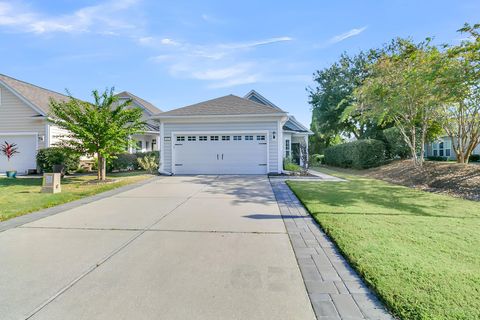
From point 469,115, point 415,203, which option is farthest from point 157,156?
point 469,115

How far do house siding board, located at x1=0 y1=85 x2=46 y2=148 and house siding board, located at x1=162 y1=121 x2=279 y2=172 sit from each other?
728 cm

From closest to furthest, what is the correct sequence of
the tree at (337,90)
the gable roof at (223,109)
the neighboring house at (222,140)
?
the gable roof at (223,109) → the neighboring house at (222,140) → the tree at (337,90)

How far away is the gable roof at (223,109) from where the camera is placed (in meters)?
12.9

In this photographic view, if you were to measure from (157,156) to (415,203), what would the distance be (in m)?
14.4

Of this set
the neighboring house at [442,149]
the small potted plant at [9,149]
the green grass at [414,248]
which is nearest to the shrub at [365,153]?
the green grass at [414,248]

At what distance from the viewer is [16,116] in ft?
45.3

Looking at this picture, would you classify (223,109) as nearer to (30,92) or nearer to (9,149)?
(30,92)

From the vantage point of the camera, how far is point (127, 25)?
30.1 ft

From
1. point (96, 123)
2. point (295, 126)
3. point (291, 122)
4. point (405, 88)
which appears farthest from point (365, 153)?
point (96, 123)

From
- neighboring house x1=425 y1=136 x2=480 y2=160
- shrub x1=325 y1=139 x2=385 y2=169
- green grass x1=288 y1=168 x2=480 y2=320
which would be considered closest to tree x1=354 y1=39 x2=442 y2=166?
shrub x1=325 y1=139 x2=385 y2=169

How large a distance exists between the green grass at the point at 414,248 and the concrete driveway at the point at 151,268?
0.84 metres

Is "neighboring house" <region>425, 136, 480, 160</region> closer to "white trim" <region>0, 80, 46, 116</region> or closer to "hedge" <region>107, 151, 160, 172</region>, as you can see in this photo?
"hedge" <region>107, 151, 160, 172</region>

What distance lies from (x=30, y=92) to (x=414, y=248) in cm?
1991

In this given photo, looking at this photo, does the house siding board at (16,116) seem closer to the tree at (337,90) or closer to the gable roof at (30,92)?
the gable roof at (30,92)
